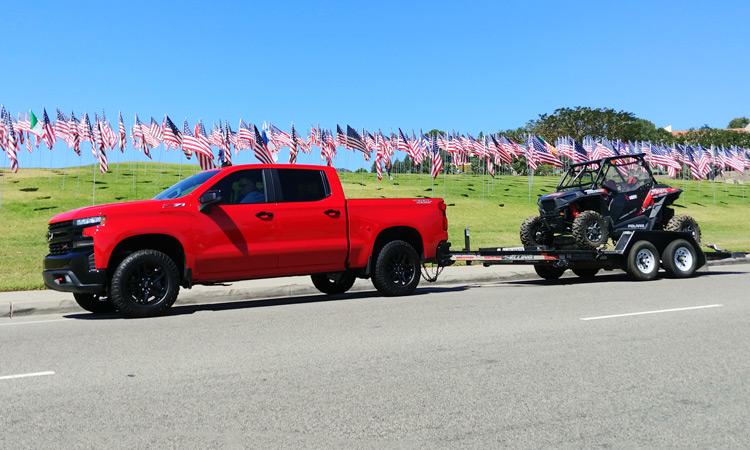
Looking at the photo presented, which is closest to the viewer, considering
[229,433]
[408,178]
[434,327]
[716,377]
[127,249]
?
[229,433]

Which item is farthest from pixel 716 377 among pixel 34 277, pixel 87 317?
pixel 34 277

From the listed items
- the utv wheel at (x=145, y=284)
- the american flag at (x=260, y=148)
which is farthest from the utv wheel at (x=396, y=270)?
the american flag at (x=260, y=148)

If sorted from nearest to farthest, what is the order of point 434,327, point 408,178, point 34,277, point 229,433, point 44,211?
point 229,433
point 434,327
point 34,277
point 44,211
point 408,178

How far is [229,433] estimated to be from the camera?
459cm

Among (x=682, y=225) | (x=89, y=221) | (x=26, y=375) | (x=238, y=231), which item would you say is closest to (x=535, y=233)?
(x=682, y=225)

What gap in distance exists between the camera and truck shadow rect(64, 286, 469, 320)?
1047 centimetres

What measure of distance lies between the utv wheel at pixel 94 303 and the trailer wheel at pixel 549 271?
8306mm

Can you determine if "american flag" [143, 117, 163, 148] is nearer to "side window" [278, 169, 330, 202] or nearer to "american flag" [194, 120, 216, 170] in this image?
"american flag" [194, 120, 216, 170]

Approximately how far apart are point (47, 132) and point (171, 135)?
30.4ft

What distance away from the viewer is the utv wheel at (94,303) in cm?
1055

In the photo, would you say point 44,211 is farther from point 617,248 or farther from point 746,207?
point 746,207

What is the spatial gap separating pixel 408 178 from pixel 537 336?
6951 cm

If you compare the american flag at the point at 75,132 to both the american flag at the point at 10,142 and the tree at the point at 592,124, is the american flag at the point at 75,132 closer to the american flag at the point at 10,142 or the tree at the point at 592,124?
the american flag at the point at 10,142

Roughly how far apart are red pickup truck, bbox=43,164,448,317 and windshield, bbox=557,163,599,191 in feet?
12.5
